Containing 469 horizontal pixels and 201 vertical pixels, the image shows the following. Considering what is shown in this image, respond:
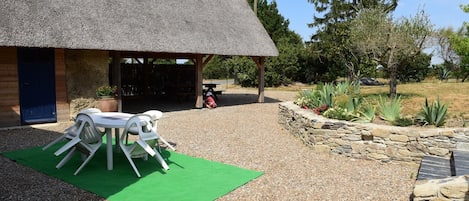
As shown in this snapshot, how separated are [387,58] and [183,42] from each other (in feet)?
23.0

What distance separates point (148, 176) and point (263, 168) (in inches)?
72.0

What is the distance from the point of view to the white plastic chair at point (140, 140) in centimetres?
513

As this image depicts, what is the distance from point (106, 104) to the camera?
990 cm

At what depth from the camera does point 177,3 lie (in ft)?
39.8

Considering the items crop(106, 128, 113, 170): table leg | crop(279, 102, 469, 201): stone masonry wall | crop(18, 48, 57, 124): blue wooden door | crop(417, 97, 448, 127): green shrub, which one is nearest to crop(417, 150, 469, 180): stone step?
crop(279, 102, 469, 201): stone masonry wall

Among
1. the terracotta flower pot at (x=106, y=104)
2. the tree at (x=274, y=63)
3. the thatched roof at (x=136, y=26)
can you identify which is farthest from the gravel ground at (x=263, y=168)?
the tree at (x=274, y=63)

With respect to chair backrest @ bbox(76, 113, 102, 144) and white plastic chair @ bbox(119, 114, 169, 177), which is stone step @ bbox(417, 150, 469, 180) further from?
chair backrest @ bbox(76, 113, 102, 144)

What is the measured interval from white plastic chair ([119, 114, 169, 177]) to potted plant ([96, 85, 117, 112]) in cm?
481

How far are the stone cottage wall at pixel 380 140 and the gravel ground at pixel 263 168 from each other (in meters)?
0.18

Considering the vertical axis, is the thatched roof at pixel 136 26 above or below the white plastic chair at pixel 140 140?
above

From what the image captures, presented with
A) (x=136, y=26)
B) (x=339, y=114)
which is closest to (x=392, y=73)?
(x=339, y=114)

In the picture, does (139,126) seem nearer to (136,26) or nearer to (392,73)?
(136,26)

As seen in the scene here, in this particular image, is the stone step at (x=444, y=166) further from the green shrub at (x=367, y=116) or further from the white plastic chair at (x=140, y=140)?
the white plastic chair at (x=140, y=140)

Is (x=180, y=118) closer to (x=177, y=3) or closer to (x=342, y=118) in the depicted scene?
(x=177, y=3)
